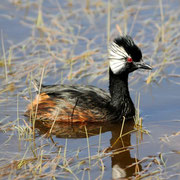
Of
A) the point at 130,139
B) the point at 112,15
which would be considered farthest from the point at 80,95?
the point at 112,15

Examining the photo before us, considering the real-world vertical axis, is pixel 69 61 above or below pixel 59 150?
above

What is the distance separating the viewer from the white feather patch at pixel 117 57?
8422 mm

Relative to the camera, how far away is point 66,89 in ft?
28.5

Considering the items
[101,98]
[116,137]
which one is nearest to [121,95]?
[101,98]

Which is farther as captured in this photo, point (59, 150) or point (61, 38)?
point (61, 38)

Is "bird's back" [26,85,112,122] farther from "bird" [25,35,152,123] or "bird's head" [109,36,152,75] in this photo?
"bird's head" [109,36,152,75]

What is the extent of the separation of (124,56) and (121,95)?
0.66 m

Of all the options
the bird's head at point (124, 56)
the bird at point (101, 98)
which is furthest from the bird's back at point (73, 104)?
the bird's head at point (124, 56)

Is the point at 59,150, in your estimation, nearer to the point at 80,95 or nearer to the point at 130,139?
the point at 130,139

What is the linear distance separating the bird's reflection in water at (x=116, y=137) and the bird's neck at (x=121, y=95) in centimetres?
22

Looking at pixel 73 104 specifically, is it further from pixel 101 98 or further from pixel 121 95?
pixel 121 95

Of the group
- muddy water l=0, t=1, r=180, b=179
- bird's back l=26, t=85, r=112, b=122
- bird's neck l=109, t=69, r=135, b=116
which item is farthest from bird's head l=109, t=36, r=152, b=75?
muddy water l=0, t=1, r=180, b=179

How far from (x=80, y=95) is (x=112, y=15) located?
15.9ft

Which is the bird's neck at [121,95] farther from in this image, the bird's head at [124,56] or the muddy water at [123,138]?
the muddy water at [123,138]
